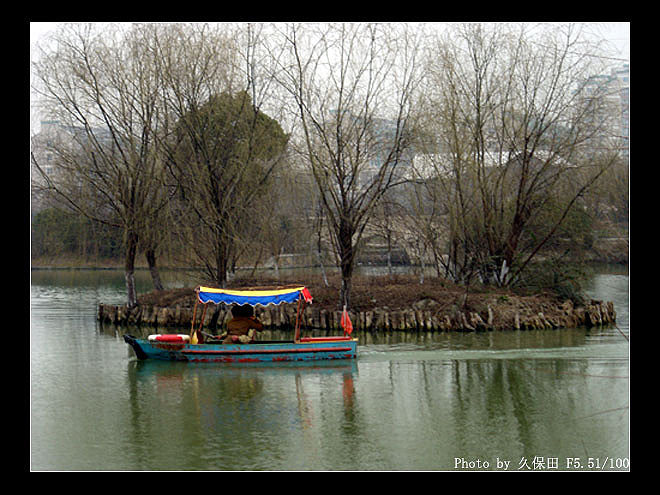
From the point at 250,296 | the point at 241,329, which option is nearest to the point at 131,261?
the point at 241,329

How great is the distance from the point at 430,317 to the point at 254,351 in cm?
769

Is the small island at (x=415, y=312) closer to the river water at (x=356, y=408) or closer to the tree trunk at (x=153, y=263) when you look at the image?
the river water at (x=356, y=408)

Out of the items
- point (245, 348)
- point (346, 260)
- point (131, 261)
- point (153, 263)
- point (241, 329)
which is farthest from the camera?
point (153, 263)

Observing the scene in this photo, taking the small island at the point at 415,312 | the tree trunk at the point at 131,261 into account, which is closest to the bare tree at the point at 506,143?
the small island at the point at 415,312

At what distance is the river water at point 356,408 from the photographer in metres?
12.7

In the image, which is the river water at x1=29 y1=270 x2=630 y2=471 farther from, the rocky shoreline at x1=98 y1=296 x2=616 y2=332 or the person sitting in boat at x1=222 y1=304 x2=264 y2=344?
the rocky shoreline at x1=98 y1=296 x2=616 y2=332

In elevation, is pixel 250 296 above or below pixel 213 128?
below

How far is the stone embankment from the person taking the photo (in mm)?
25141

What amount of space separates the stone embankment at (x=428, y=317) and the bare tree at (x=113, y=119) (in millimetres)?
2734

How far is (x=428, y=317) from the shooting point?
83.1ft

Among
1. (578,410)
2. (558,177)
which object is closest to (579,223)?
(558,177)

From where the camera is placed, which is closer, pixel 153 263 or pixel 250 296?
pixel 250 296

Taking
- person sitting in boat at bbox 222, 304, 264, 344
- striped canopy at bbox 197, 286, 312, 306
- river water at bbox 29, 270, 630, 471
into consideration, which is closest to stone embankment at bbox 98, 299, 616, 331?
river water at bbox 29, 270, 630, 471

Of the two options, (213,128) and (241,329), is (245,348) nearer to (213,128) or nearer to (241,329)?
(241,329)
